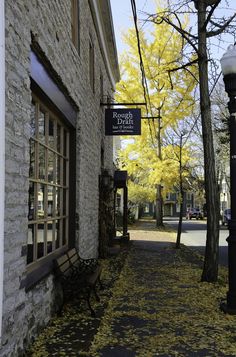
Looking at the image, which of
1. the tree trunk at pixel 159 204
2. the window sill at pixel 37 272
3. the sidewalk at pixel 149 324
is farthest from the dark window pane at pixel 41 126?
the tree trunk at pixel 159 204

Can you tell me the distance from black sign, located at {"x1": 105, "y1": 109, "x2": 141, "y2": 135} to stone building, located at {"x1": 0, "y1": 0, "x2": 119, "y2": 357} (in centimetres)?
221

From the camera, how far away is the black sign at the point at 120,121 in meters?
13.9

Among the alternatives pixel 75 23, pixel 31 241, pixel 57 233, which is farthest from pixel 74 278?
pixel 75 23

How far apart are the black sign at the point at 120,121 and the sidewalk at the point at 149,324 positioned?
17.2 ft

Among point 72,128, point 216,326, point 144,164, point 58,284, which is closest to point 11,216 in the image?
point 58,284

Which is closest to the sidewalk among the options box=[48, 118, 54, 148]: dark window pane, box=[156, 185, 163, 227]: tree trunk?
box=[48, 118, 54, 148]: dark window pane

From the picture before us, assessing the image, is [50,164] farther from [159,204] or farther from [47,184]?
[159,204]

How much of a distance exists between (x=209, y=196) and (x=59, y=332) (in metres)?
5.22

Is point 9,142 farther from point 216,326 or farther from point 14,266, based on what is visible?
point 216,326

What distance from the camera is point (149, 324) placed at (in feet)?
20.5

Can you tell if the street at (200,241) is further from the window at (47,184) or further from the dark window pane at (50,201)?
the dark window pane at (50,201)

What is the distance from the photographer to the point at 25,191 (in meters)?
4.82

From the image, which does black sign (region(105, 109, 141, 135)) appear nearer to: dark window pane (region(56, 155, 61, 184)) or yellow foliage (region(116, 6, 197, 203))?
dark window pane (region(56, 155, 61, 184))

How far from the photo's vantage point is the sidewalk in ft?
16.9
